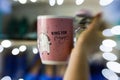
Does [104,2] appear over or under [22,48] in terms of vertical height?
over

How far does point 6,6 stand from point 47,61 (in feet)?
0.79

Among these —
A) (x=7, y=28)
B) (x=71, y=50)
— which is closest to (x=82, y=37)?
(x=71, y=50)

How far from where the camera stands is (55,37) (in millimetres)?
477

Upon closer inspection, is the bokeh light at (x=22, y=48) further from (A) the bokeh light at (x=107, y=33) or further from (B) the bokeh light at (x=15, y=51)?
(A) the bokeh light at (x=107, y=33)

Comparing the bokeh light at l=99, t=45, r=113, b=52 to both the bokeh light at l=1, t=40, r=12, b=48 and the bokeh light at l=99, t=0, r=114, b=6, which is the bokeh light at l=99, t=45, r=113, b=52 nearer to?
the bokeh light at l=99, t=0, r=114, b=6

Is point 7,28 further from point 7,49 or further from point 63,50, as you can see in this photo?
point 63,50

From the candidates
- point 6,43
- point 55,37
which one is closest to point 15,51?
point 6,43

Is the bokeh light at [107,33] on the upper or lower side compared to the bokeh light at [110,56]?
upper

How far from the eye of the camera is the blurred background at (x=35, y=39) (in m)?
0.52

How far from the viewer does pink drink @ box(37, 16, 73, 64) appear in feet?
1.56

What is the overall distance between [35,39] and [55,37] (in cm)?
14

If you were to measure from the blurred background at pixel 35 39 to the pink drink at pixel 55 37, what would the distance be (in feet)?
0.17

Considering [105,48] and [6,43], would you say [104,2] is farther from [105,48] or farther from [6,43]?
[6,43]

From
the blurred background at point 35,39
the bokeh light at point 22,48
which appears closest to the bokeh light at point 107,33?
the blurred background at point 35,39
